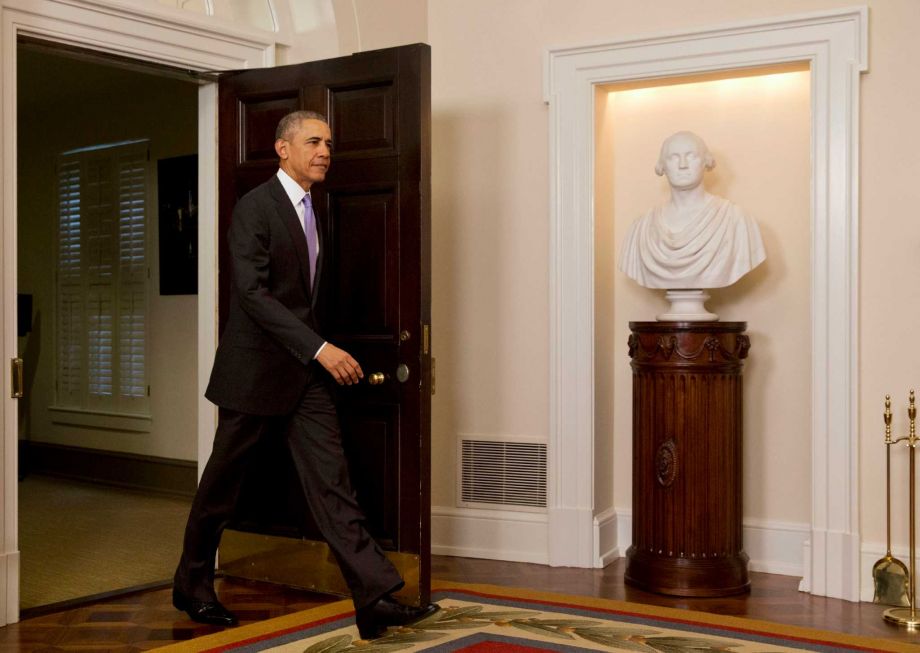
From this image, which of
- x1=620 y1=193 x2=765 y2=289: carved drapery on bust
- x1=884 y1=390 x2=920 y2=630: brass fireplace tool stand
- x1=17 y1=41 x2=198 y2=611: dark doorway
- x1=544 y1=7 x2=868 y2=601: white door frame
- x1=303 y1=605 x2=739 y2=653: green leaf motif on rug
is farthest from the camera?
x1=17 y1=41 x2=198 y2=611: dark doorway

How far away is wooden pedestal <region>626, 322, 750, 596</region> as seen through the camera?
4.42m

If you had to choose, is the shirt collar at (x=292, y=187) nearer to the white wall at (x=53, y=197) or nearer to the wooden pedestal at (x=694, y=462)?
the wooden pedestal at (x=694, y=462)

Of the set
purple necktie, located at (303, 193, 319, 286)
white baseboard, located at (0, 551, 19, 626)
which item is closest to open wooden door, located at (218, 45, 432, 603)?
purple necktie, located at (303, 193, 319, 286)

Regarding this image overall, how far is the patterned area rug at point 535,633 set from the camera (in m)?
3.50

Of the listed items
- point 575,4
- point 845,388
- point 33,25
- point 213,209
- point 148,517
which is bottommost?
point 148,517

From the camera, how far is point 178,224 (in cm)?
697

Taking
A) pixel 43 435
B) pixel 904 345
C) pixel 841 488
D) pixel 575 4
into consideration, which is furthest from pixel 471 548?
pixel 43 435

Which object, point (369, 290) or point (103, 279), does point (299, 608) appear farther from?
point (103, 279)

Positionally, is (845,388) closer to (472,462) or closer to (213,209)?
(472,462)

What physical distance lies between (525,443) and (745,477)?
3.34 feet

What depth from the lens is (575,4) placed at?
498cm

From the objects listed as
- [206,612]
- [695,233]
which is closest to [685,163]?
[695,233]

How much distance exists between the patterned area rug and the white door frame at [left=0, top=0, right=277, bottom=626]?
965mm

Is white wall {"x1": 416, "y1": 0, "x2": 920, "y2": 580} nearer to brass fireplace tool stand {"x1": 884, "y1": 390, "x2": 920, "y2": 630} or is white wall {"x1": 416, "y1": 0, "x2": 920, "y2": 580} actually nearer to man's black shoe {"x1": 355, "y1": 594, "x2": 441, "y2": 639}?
brass fireplace tool stand {"x1": 884, "y1": 390, "x2": 920, "y2": 630}
